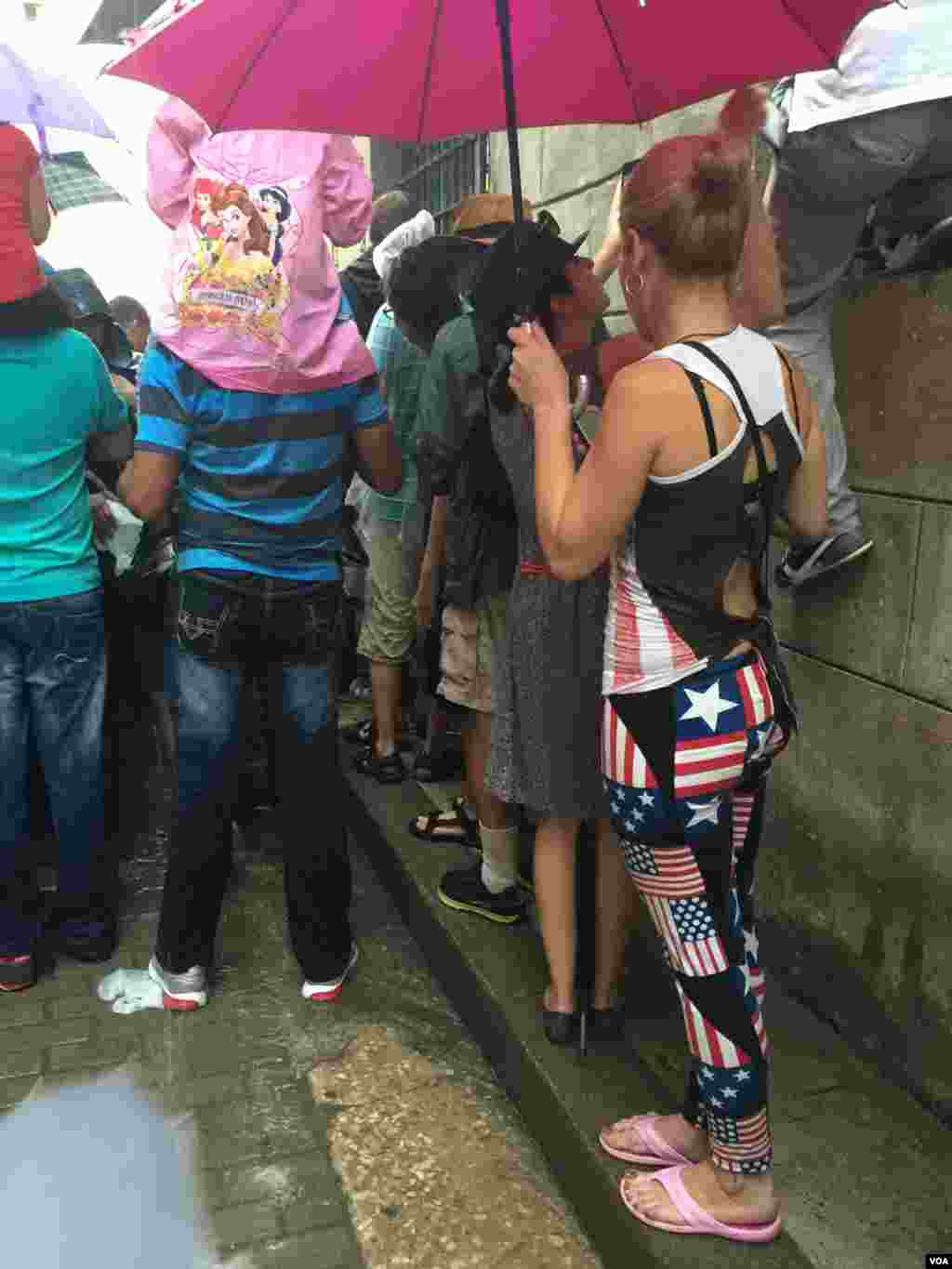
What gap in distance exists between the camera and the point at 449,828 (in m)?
4.06

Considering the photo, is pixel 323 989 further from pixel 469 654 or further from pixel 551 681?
pixel 551 681

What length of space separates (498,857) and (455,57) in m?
2.24

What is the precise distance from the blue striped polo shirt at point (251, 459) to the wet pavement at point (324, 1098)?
4.33ft

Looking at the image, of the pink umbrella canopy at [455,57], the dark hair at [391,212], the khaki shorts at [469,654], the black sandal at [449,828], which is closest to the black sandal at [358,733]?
the black sandal at [449,828]

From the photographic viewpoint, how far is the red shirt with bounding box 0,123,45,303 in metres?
2.92

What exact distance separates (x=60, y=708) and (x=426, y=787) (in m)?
1.69

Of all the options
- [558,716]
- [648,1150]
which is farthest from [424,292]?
[648,1150]

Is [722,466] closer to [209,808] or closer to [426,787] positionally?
[209,808]

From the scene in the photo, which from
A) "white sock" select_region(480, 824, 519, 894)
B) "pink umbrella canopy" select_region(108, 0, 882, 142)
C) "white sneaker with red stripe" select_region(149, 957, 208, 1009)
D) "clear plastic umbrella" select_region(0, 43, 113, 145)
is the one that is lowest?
"white sneaker with red stripe" select_region(149, 957, 208, 1009)

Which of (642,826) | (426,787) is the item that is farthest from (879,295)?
(426,787)

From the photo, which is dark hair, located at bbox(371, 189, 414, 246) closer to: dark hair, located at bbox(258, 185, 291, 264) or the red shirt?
the red shirt

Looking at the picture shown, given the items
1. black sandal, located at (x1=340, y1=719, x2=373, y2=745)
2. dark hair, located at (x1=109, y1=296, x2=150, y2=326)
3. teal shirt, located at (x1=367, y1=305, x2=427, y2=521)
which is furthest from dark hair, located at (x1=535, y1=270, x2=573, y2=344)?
dark hair, located at (x1=109, y1=296, x2=150, y2=326)

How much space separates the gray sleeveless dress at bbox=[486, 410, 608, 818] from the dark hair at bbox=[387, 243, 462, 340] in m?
1.30

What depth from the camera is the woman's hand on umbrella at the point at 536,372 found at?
80.5 inches
